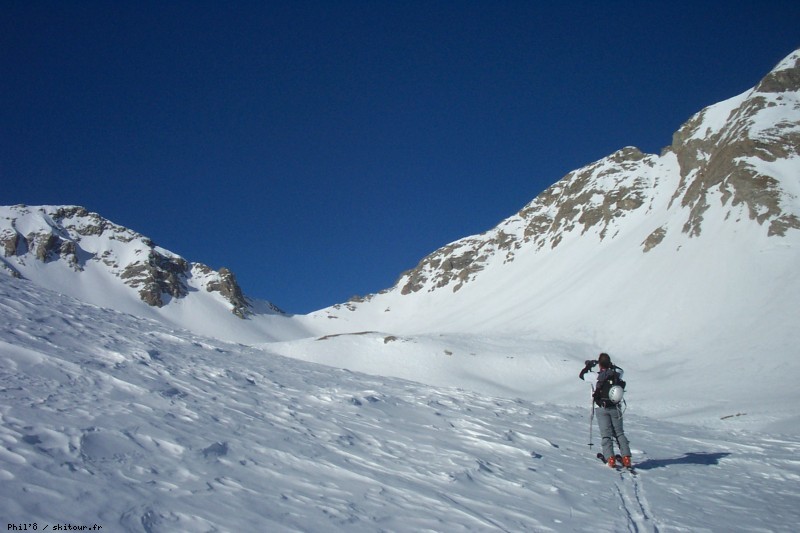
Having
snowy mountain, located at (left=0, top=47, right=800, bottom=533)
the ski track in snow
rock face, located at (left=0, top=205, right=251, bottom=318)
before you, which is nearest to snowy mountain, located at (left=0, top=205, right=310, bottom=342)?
rock face, located at (left=0, top=205, right=251, bottom=318)

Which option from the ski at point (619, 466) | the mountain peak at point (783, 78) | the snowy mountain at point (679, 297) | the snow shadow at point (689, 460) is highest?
the mountain peak at point (783, 78)

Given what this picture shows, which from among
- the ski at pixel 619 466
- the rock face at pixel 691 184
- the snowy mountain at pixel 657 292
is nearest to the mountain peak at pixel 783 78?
the rock face at pixel 691 184

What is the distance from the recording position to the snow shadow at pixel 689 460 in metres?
9.44

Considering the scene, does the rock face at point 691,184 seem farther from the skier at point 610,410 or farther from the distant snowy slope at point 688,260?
the skier at point 610,410

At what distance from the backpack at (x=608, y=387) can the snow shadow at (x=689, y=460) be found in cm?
138

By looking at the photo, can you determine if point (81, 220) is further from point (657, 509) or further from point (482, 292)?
point (657, 509)

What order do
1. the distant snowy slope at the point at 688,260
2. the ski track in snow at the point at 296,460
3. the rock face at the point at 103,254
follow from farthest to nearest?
the rock face at the point at 103,254 → the distant snowy slope at the point at 688,260 → the ski track in snow at the point at 296,460

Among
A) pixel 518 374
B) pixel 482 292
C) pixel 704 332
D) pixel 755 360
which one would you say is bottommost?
pixel 518 374

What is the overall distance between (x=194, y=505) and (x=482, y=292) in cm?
10255

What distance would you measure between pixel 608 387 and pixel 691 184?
7083 cm

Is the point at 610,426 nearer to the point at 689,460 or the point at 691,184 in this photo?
the point at 689,460

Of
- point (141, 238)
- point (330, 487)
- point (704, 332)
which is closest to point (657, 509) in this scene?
point (330, 487)

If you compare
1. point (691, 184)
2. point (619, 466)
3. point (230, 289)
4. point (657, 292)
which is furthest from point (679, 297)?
point (230, 289)

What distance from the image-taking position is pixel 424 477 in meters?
6.89
